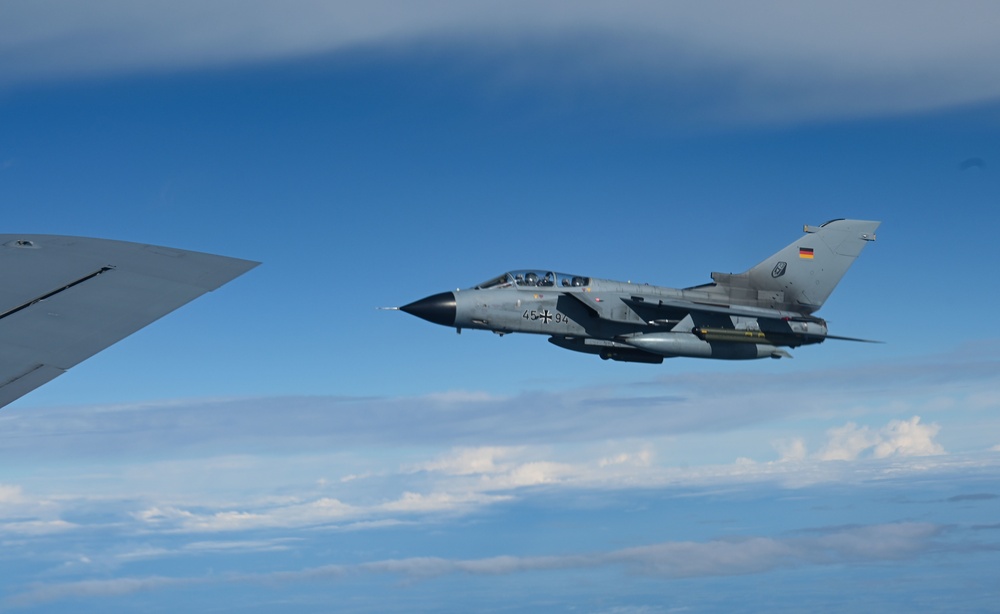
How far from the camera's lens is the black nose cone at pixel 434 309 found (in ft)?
123

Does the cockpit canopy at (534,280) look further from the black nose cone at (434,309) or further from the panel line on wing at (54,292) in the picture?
the panel line on wing at (54,292)

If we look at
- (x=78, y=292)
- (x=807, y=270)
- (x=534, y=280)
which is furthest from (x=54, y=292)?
(x=807, y=270)

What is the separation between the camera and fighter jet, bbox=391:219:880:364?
3875 cm

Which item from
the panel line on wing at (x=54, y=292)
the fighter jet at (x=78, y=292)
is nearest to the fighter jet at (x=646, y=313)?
the fighter jet at (x=78, y=292)

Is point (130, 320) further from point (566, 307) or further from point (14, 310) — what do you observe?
point (566, 307)

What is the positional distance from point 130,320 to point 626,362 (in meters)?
32.6

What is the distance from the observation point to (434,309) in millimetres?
37500

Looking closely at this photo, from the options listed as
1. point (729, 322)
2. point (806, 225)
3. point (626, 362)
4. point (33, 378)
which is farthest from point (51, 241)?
point (806, 225)

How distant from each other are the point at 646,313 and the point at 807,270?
10757 mm

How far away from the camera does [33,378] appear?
8.73 m

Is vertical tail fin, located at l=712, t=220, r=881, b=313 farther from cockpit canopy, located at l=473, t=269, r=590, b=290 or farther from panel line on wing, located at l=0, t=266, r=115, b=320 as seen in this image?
panel line on wing, located at l=0, t=266, r=115, b=320

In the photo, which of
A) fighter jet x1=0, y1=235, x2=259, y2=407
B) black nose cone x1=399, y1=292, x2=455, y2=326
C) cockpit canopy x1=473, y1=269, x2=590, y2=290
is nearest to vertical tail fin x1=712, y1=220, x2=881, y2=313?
cockpit canopy x1=473, y1=269, x2=590, y2=290

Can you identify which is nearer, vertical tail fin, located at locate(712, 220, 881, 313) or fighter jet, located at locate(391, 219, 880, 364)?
fighter jet, located at locate(391, 219, 880, 364)

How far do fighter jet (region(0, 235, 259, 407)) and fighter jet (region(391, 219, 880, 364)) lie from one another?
76.0ft
